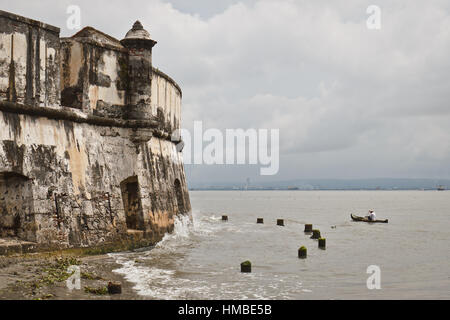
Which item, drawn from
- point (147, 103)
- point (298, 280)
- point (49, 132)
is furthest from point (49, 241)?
point (298, 280)

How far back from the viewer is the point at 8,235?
37.9 feet

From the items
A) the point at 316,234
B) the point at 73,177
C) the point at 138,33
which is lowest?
the point at 316,234

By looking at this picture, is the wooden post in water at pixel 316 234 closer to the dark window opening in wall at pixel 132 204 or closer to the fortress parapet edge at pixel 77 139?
the fortress parapet edge at pixel 77 139

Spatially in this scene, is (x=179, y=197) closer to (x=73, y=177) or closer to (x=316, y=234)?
(x=316, y=234)

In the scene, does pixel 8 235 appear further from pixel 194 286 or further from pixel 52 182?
pixel 194 286

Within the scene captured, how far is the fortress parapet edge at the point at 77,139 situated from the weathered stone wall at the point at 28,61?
24mm

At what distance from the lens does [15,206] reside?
1160cm

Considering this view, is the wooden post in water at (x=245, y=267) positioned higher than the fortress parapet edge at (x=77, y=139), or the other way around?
the fortress parapet edge at (x=77, y=139)

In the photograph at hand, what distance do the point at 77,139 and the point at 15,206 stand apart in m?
2.50

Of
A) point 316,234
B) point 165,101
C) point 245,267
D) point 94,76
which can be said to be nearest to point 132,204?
point 94,76

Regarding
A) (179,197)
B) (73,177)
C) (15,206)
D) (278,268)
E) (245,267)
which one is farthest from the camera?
(179,197)

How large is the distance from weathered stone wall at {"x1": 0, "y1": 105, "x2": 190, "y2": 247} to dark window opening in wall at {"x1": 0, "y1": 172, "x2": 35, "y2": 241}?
24mm

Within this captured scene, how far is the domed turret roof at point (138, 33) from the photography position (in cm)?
1479

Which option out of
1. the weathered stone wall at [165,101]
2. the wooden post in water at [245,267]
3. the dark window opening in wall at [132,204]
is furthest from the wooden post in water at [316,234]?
the dark window opening in wall at [132,204]
